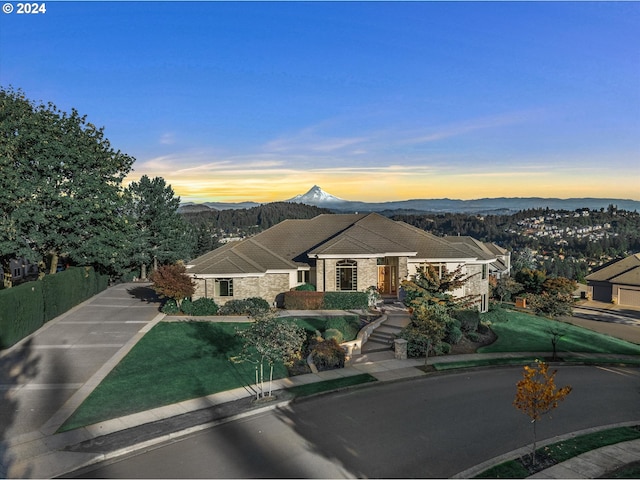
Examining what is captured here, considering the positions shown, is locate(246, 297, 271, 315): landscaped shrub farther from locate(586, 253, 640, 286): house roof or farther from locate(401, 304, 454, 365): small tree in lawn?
locate(586, 253, 640, 286): house roof

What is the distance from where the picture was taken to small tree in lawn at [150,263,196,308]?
26438 mm

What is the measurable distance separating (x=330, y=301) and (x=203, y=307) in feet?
24.5

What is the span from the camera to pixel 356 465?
35.4 ft

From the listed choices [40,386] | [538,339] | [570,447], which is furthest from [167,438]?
[538,339]

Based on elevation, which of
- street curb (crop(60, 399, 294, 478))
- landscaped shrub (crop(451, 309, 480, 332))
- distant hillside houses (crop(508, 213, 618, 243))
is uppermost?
distant hillside houses (crop(508, 213, 618, 243))

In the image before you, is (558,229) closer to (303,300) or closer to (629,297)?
(629,297)

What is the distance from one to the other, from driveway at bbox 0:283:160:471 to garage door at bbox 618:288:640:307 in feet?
133

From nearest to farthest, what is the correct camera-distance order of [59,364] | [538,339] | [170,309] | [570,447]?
[570,447] < [59,364] < [538,339] < [170,309]

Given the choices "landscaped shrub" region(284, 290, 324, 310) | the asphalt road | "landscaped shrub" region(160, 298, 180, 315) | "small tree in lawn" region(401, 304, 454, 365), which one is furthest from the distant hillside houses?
the asphalt road

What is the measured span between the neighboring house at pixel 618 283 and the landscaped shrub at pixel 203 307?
37.3 metres

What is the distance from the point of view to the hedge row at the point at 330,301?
27938 millimetres

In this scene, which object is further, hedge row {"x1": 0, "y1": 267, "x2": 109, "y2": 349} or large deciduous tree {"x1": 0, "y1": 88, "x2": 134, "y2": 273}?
large deciduous tree {"x1": 0, "y1": 88, "x2": 134, "y2": 273}

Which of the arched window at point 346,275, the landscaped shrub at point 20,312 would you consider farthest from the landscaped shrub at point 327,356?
the landscaped shrub at point 20,312

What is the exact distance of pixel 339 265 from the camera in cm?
2984
